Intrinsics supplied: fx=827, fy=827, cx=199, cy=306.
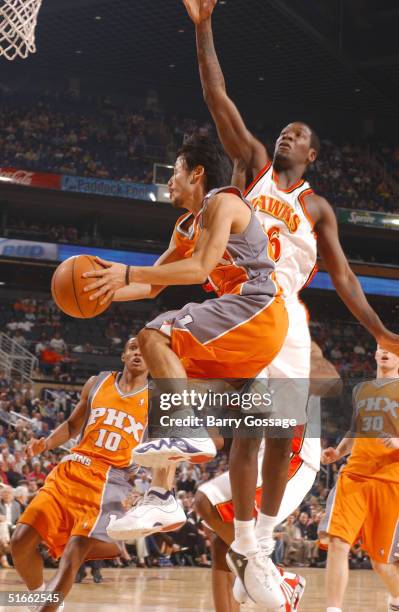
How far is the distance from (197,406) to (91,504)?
7.39 feet

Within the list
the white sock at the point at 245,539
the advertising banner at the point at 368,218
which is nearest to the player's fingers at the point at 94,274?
the white sock at the point at 245,539

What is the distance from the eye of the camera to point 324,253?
452 centimetres

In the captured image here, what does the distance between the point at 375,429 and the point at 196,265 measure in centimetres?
308

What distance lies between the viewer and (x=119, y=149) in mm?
24031

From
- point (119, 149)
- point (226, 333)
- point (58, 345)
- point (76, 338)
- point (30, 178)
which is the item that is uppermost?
point (119, 149)

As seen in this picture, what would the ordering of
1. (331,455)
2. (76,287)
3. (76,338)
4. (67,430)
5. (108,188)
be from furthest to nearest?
(108,188)
(76,338)
(67,430)
(331,455)
(76,287)

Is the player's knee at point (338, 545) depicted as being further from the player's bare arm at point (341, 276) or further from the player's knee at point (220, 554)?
the player's bare arm at point (341, 276)

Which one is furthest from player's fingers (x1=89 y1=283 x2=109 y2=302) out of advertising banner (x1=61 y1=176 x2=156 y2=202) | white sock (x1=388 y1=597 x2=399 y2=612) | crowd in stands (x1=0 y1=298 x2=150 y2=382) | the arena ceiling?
advertising banner (x1=61 y1=176 x2=156 y2=202)

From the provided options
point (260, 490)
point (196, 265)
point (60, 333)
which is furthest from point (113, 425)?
point (60, 333)

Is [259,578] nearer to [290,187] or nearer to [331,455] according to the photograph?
[290,187]

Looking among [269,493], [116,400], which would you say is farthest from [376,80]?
[269,493]

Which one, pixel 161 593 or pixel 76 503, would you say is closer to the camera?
pixel 76 503

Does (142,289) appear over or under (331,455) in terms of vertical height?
over

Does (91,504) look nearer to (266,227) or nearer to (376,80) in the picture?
(266,227)
